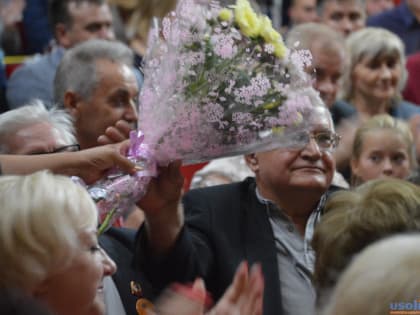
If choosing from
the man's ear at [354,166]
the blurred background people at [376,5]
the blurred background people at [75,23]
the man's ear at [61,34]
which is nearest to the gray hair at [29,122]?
the man's ear at [354,166]

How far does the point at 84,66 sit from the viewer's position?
4133 mm

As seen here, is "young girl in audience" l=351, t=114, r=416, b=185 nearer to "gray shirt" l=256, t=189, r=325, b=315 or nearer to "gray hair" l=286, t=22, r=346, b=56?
"gray hair" l=286, t=22, r=346, b=56

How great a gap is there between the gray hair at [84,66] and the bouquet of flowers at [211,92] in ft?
3.80

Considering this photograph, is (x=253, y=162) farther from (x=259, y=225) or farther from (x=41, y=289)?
(x=41, y=289)

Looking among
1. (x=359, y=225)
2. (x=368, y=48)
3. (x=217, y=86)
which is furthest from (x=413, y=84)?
(x=359, y=225)

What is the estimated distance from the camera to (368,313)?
184 centimetres

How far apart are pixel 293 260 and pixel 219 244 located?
0.27m

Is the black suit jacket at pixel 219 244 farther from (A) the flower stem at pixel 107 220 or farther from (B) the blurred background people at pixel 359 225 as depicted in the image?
(B) the blurred background people at pixel 359 225

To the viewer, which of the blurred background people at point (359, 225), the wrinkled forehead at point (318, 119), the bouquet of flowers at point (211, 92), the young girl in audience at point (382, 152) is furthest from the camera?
the young girl in audience at point (382, 152)

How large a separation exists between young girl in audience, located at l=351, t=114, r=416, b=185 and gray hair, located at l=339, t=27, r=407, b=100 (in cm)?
120

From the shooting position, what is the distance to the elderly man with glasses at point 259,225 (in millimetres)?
3180

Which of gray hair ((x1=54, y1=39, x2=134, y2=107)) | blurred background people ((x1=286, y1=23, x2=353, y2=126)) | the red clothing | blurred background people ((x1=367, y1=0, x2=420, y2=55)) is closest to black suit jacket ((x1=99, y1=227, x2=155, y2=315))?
gray hair ((x1=54, y1=39, x2=134, y2=107))

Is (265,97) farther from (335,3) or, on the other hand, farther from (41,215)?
(335,3)

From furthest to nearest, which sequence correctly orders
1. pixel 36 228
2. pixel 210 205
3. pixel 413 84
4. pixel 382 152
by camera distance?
pixel 413 84
pixel 382 152
pixel 210 205
pixel 36 228
